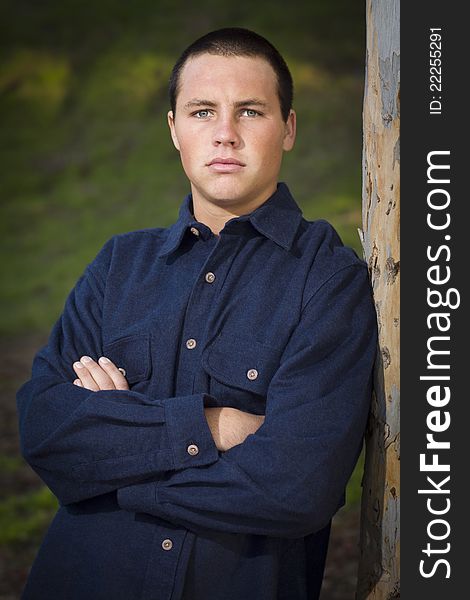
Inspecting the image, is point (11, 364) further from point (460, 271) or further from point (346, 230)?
point (460, 271)

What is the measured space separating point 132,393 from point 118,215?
4396 millimetres

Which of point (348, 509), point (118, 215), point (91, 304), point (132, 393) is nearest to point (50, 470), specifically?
point (132, 393)

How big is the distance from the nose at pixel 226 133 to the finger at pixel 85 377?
591mm

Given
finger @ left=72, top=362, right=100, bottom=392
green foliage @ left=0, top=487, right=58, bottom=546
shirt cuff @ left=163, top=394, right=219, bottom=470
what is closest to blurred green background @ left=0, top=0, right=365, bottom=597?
green foliage @ left=0, top=487, right=58, bottom=546

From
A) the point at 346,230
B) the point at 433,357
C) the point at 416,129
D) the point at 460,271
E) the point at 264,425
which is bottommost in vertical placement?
the point at 264,425

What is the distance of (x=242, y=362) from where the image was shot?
1.85m

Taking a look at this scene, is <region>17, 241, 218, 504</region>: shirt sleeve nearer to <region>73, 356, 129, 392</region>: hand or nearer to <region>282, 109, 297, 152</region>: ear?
<region>73, 356, 129, 392</region>: hand

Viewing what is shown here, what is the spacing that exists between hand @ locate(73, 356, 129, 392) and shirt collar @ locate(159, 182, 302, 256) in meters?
0.31

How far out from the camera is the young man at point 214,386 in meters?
1.72

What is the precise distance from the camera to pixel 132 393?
1824 mm

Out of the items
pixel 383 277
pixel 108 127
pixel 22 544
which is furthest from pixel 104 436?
pixel 108 127

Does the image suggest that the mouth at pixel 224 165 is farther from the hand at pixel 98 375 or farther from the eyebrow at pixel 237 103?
the hand at pixel 98 375

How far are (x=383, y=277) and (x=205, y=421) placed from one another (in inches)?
20.0

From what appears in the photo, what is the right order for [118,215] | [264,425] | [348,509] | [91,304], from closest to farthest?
[264,425] < [91,304] < [348,509] < [118,215]
